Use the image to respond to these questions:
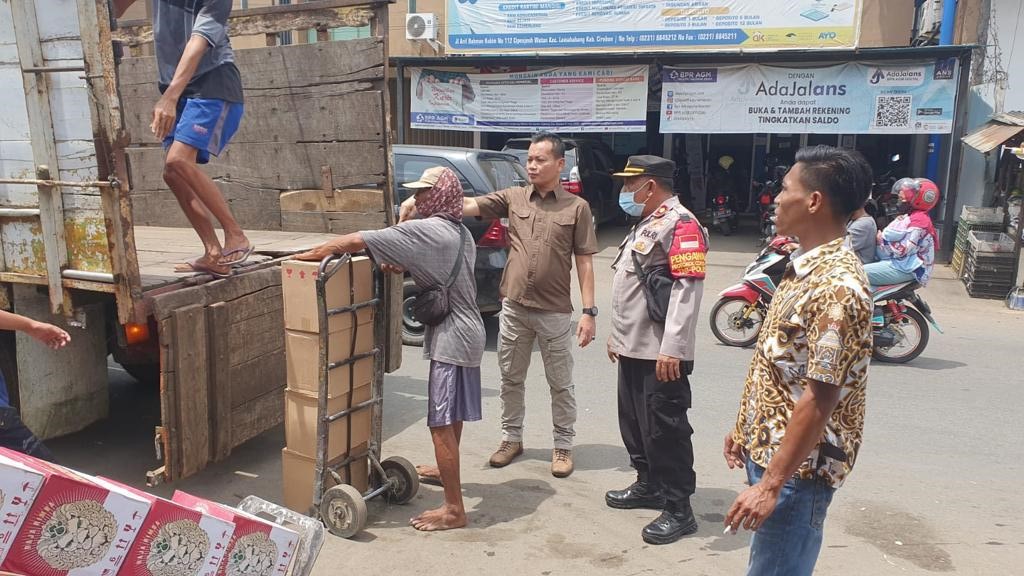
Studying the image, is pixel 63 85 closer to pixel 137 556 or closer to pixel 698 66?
pixel 137 556

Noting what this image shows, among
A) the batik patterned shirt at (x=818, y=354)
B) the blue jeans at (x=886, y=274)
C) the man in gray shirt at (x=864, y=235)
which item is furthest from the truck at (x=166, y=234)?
the blue jeans at (x=886, y=274)

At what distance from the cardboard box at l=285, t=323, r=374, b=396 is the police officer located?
1258 millimetres

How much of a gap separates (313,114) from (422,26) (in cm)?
899

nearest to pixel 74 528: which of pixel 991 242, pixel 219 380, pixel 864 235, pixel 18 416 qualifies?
pixel 18 416

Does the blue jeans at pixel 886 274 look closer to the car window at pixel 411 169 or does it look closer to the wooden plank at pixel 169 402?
the car window at pixel 411 169

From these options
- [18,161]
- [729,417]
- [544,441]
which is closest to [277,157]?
[18,161]

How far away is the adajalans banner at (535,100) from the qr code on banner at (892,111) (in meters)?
3.38

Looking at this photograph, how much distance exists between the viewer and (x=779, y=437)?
207 cm

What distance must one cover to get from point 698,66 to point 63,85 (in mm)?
10380

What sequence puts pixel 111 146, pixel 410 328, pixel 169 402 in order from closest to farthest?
pixel 111 146
pixel 169 402
pixel 410 328

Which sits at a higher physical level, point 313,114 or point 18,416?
point 313,114

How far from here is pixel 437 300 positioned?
11.0ft

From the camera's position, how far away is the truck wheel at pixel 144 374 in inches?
200

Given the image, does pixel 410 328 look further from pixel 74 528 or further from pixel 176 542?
pixel 74 528
